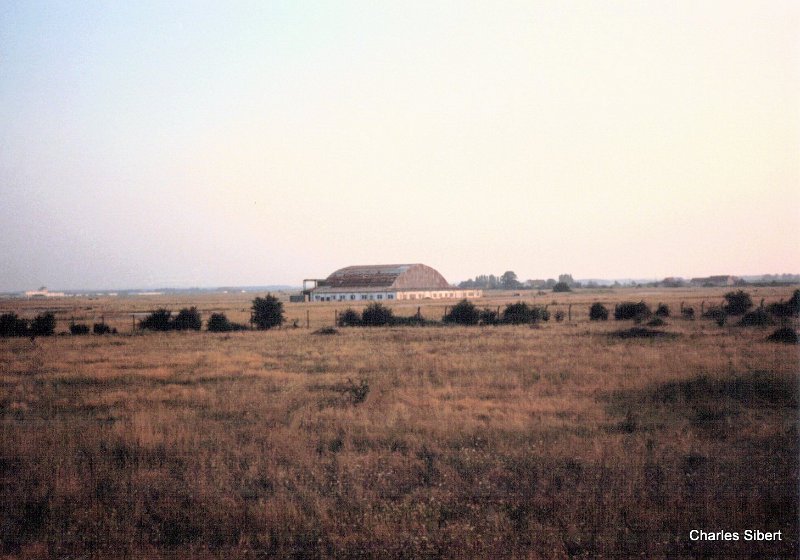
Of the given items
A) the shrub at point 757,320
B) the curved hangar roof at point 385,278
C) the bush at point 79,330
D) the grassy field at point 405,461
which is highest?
the curved hangar roof at point 385,278

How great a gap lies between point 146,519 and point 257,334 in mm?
28356

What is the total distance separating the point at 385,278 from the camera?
299ft

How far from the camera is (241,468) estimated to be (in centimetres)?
874

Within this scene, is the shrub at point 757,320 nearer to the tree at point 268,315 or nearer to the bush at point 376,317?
the bush at point 376,317

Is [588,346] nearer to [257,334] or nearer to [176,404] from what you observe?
[176,404]

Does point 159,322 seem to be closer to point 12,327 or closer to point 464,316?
point 12,327

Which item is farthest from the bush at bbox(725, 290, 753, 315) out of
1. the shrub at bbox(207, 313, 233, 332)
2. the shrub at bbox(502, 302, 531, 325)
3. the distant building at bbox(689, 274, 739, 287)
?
the distant building at bbox(689, 274, 739, 287)

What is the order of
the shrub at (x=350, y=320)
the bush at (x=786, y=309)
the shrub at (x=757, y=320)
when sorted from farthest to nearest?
1. the shrub at (x=350, y=320)
2. the bush at (x=786, y=309)
3. the shrub at (x=757, y=320)

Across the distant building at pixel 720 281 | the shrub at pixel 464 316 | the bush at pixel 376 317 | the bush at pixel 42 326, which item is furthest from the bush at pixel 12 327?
the distant building at pixel 720 281

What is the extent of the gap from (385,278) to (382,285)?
233cm

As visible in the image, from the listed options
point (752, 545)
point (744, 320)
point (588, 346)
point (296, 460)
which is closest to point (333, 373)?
point (296, 460)

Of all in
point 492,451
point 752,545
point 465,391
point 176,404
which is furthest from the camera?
point 465,391

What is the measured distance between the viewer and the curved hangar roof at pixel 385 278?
3549 inches

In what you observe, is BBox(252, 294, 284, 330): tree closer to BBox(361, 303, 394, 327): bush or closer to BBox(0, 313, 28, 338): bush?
BBox(361, 303, 394, 327): bush
